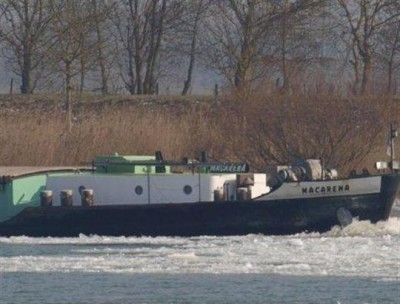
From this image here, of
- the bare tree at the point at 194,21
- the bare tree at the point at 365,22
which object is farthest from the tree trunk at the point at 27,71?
the bare tree at the point at 365,22

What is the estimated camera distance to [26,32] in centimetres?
5809

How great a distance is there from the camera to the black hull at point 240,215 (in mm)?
35125

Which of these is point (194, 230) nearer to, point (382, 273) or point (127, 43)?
point (382, 273)

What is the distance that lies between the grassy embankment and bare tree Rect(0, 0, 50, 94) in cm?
994

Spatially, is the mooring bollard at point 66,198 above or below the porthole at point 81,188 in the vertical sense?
below

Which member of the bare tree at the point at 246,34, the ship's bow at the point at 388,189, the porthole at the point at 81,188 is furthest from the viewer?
the bare tree at the point at 246,34

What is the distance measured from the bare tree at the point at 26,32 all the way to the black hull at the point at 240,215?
22194 mm

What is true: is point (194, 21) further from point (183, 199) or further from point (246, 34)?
point (183, 199)

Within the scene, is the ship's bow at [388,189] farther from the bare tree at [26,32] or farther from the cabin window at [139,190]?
the bare tree at [26,32]

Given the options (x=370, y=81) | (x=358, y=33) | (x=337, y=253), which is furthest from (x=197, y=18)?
(x=337, y=253)

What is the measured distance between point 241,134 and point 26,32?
16.7 m

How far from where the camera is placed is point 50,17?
57.1m

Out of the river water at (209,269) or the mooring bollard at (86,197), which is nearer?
the river water at (209,269)

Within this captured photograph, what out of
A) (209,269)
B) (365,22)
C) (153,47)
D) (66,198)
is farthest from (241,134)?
(153,47)
